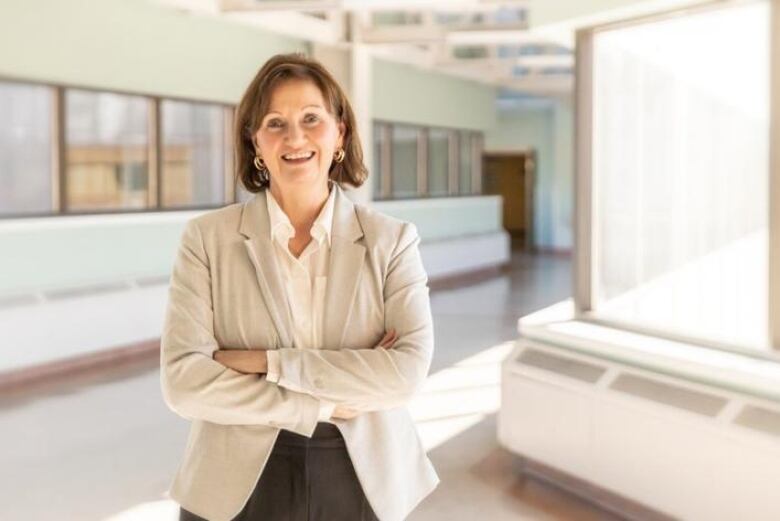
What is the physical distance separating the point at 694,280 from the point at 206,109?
6.24 meters

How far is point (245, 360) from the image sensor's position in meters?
1.64

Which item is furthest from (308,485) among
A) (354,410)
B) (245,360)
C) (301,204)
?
(301,204)

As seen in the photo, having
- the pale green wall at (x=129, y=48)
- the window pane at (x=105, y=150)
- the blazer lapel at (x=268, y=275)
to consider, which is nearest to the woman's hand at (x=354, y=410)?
the blazer lapel at (x=268, y=275)

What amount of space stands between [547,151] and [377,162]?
21.5 ft

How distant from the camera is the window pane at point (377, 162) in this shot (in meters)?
12.5

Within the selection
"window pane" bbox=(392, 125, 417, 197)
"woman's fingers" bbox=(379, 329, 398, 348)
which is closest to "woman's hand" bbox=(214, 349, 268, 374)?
"woman's fingers" bbox=(379, 329, 398, 348)

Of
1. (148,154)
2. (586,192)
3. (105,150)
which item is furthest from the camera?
(148,154)

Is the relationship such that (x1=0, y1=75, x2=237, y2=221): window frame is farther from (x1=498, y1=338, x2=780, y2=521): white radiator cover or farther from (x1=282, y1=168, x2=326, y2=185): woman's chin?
(x1=282, y1=168, x2=326, y2=185): woman's chin

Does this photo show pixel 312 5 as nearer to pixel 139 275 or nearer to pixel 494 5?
pixel 494 5

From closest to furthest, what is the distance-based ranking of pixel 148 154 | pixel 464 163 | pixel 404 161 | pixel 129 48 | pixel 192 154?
pixel 129 48, pixel 148 154, pixel 192 154, pixel 404 161, pixel 464 163

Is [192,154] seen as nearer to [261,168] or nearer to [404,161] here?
[404,161]

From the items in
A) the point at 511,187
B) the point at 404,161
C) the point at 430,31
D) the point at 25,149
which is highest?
the point at 430,31

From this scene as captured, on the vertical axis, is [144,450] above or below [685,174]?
below

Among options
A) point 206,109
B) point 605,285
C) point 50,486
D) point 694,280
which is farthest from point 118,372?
point 694,280
